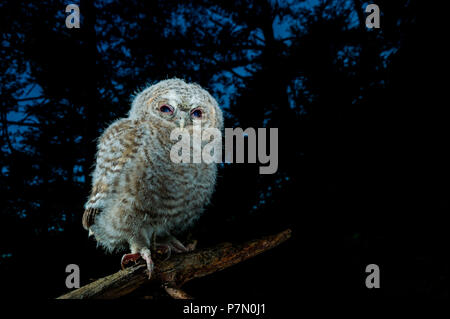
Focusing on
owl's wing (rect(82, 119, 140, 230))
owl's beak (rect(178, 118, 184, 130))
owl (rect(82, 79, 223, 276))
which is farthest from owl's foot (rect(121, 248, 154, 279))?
owl's beak (rect(178, 118, 184, 130))

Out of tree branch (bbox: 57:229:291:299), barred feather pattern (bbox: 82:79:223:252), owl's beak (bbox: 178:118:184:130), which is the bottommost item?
tree branch (bbox: 57:229:291:299)

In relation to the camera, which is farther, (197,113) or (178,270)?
(197,113)

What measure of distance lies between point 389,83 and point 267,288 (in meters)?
1.51

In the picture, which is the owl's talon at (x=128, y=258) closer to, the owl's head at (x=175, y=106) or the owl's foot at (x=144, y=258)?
the owl's foot at (x=144, y=258)

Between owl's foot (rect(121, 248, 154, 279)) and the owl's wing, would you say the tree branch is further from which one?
the owl's wing

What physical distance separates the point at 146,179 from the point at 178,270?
1.19ft

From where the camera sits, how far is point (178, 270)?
1046 millimetres

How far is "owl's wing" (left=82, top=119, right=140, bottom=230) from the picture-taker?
112 cm

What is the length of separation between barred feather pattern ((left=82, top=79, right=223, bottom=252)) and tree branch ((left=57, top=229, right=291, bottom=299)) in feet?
0.45

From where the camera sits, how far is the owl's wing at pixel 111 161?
1116 millimetres

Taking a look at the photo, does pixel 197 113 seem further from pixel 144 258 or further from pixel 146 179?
pixel 144 258

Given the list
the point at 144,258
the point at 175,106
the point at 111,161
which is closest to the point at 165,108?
the point at 175,106

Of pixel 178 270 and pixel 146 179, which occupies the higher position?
pixel 146 179

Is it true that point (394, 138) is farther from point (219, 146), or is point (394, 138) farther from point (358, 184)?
point (219, 146)
